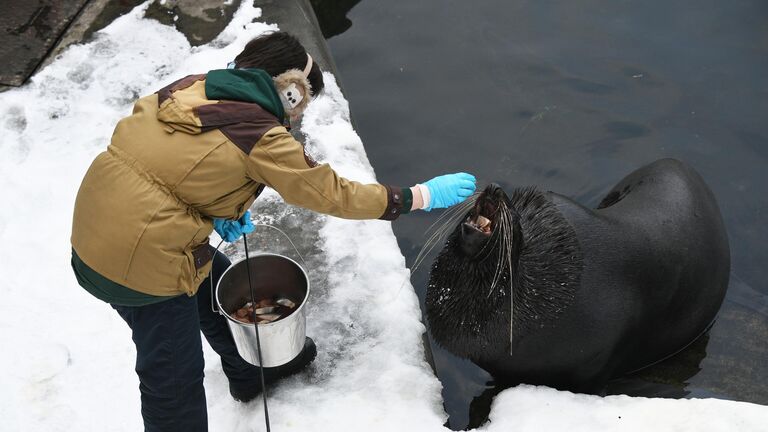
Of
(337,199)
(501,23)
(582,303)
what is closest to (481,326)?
→ (582,303)

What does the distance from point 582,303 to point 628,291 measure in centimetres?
26

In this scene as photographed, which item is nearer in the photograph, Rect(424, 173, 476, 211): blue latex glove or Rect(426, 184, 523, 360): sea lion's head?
Rect(424, 173, 476, 211): blue latex glove

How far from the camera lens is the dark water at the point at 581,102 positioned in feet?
16.0

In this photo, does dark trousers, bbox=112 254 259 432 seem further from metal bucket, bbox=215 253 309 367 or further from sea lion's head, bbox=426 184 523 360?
sea lion's head, bbox=426 184 523 360

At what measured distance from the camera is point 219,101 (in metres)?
2.49

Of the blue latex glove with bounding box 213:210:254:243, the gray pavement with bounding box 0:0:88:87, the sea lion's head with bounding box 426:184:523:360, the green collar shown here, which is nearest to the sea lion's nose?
the sea lion's head with bounding box 426:184:523:360

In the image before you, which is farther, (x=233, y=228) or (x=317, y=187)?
(x=233, y=228)

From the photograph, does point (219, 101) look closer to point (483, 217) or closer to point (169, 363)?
point (169, 363)

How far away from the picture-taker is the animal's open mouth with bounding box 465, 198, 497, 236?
3.41 m

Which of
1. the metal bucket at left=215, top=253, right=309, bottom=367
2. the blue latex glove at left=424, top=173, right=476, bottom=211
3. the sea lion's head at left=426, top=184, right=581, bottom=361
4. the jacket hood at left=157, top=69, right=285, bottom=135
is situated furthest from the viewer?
the sea lion's head at left=426, top=184, right=581, bottom=361

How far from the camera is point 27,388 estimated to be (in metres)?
3.51

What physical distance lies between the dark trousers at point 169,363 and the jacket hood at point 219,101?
672 mm

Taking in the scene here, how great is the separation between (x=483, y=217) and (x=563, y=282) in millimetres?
521

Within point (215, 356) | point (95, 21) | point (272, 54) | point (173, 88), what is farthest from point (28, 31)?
point (272, 54)
